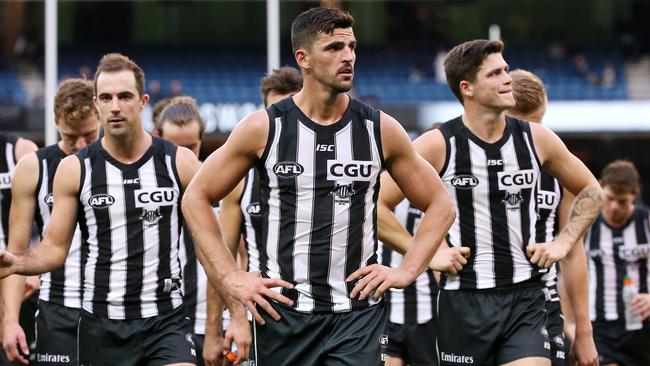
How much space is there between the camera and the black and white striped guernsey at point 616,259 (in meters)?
9.96

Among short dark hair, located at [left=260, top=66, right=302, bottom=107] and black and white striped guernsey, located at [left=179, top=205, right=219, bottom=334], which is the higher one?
short dark hair, located at [left=260, top=66, right=302, bottom=107]

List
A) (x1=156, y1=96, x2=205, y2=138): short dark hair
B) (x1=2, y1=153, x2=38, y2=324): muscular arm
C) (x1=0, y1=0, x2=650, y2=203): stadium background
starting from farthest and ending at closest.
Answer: (x1=0, y1=0, x2=650, y2=203): stadium background → (x1=156, y1=96, x2=205, y2=138): short dark hair → (x1=2, y1=153, x2=38, y2=324): muscular arm

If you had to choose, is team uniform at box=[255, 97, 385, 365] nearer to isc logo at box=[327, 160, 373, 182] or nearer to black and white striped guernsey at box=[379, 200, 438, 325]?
isc logo at box=[327, 160, 373, 182]

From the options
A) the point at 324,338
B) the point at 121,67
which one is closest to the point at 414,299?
the point at 121,67

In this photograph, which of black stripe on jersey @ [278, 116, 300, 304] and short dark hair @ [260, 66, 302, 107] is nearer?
black stripe on jersey @ [278, 116, 300, 304]

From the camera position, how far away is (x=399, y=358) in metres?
8.15

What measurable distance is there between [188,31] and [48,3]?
18214mm

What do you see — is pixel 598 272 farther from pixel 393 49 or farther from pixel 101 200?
pixel 393 49

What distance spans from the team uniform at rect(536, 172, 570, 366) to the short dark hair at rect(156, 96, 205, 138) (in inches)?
87.7

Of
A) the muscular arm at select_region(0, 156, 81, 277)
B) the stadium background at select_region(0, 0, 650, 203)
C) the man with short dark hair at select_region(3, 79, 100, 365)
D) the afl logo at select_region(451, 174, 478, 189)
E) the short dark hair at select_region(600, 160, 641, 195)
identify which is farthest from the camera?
the stadium background at select_region(0, 0, 650, 203)

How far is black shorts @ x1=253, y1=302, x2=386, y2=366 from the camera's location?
5.20 meters

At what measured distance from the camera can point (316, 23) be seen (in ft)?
17.2

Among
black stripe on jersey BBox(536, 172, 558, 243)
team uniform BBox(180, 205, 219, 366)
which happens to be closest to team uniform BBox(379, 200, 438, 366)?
team uniform BBox(180, 205, 219, 366)

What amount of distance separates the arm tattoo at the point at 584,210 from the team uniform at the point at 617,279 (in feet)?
12.4
